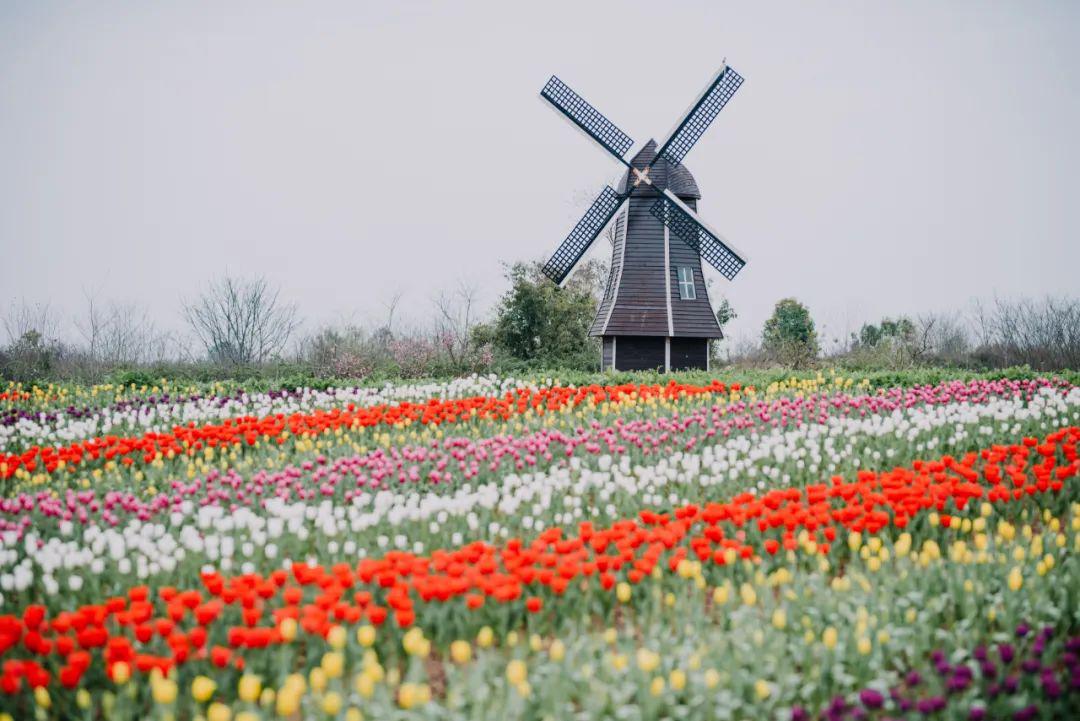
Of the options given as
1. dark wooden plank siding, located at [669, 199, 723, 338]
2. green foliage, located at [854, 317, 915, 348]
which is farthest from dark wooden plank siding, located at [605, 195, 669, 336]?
green foliage, located at [854, 317, 915, 348]

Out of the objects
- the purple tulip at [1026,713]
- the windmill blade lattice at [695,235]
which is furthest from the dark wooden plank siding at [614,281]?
the purple tulip at [1026,713]

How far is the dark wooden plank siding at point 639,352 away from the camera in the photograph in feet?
65.9

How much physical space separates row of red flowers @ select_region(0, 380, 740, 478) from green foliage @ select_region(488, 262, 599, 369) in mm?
14139

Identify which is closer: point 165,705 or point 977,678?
point 165,705

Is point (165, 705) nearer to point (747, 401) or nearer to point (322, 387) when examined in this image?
point (747, 401)

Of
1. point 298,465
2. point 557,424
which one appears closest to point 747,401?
point 557,424

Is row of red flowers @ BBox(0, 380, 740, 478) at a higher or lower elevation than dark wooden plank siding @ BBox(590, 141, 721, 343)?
lower

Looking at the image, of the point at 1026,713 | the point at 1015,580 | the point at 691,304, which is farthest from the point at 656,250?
the point at 1026,713

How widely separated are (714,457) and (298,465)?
13.7 ft

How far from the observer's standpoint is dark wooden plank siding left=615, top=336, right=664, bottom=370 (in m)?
20.1

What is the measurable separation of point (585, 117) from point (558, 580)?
18.7 metres

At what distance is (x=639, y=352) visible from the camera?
66.2 ft

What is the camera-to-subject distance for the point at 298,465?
800 centimetres

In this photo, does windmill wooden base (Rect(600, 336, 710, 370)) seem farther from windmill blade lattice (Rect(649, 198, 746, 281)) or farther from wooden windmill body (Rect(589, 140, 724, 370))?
windmill blade lattice (Rect(649, 198, 746, 281))
